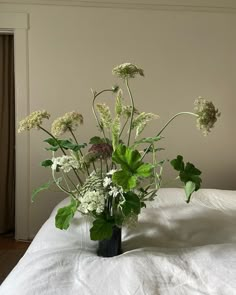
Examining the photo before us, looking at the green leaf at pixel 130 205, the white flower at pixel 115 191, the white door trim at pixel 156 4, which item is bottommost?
the green leaf at pixel 130 205

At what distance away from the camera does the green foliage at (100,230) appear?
0.93 metres

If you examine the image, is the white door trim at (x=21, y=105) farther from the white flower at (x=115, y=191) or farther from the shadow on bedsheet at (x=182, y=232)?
the white flower at (x=115, y=191)

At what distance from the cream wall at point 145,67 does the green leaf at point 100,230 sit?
1.53 m

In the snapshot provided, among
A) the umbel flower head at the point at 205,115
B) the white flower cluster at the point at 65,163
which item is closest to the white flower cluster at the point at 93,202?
the white flower cluster at the point at 65,163

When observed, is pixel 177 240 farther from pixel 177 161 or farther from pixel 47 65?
pixel 47 65

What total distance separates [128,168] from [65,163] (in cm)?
21

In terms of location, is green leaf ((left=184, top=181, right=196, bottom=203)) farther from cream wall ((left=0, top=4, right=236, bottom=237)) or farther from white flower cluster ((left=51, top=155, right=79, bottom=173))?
cream wall ((left=0, top=4, right=236, bottom=237))

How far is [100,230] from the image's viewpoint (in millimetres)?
932

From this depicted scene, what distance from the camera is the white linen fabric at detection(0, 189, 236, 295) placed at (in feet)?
2.69

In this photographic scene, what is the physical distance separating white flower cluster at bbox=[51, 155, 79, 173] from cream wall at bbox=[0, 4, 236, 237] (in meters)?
1.46

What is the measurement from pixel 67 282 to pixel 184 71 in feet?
6.74

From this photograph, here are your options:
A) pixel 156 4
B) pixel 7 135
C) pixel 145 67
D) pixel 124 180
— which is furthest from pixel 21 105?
pixel 124 180

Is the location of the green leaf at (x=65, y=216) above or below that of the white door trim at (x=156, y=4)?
below

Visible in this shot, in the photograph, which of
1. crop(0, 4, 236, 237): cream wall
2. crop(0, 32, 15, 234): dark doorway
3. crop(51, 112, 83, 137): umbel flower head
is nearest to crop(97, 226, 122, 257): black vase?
crop(51, 112, 83, 137): umbel flower head
